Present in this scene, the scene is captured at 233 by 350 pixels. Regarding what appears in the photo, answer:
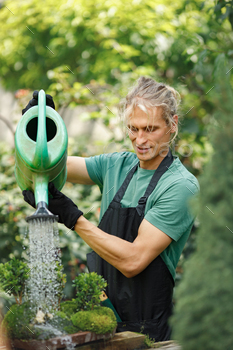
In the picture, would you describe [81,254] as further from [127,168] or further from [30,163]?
[30,163]

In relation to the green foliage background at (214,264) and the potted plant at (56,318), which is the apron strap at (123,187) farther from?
the green foliage background at (214,264)

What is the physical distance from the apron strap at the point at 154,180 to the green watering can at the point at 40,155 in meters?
0.38

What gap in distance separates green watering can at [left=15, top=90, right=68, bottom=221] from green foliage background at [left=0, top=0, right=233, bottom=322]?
1.64 metres

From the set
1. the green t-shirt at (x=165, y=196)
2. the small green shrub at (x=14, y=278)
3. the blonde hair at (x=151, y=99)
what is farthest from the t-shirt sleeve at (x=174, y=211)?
the small green shrub at (x=14, y=278)

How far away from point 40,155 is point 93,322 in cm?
61

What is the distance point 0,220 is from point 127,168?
159 cm

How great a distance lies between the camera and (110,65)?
4.29m

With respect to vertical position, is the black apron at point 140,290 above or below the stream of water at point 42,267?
below

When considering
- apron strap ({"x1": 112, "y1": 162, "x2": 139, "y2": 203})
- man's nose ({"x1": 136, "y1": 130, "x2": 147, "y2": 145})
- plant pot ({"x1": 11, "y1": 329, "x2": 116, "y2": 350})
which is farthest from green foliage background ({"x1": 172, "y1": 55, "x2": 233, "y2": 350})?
apron strap ({"x1": 112, "y1": 162, "x2": 139, "y2": 203})

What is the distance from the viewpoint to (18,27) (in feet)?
16.5

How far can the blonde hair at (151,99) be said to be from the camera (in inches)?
70.9

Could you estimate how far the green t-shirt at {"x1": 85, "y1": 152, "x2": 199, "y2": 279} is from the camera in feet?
5.54

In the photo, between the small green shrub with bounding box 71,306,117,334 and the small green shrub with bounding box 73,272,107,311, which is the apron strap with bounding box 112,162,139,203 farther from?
the small green shrub with bounding box 71,306,117,334

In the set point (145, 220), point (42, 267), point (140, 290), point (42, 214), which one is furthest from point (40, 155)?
point (140, 290)
